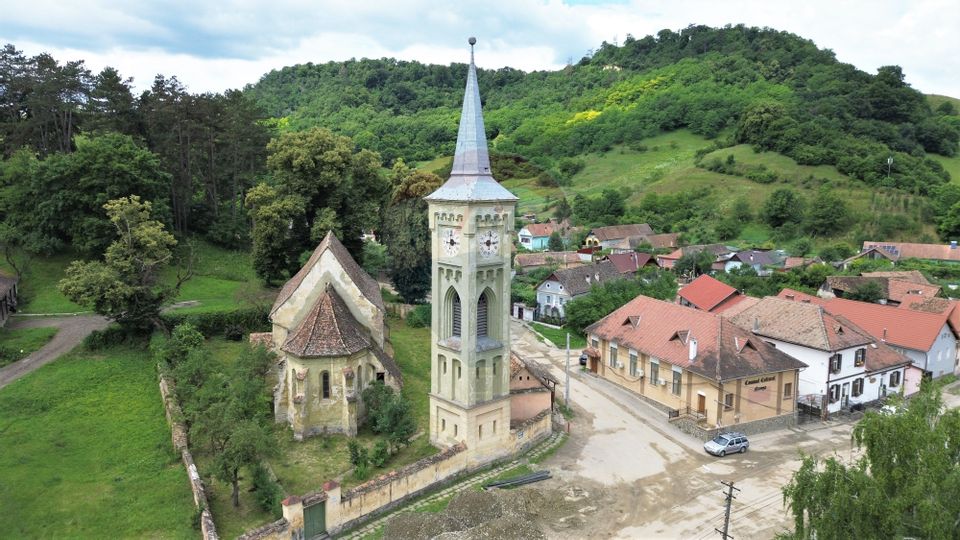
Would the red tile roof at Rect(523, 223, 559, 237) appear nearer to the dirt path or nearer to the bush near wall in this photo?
the bush near wall

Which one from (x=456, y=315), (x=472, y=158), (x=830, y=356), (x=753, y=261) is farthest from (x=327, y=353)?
(x=753, y=261)

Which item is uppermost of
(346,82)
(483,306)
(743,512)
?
(346,82)

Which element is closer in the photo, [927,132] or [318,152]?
[318,152]

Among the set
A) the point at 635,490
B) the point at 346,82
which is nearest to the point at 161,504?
the point at 635,490

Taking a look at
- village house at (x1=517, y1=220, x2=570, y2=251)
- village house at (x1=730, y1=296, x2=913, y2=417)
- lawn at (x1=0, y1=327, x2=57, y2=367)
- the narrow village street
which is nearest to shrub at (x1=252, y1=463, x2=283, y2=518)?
the narrow village street

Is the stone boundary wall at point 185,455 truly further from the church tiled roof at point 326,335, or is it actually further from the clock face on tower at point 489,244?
the clock face on tower at point 489,244

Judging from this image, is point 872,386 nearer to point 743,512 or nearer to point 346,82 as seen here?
point 743,512

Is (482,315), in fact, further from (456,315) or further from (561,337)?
(561,337)
